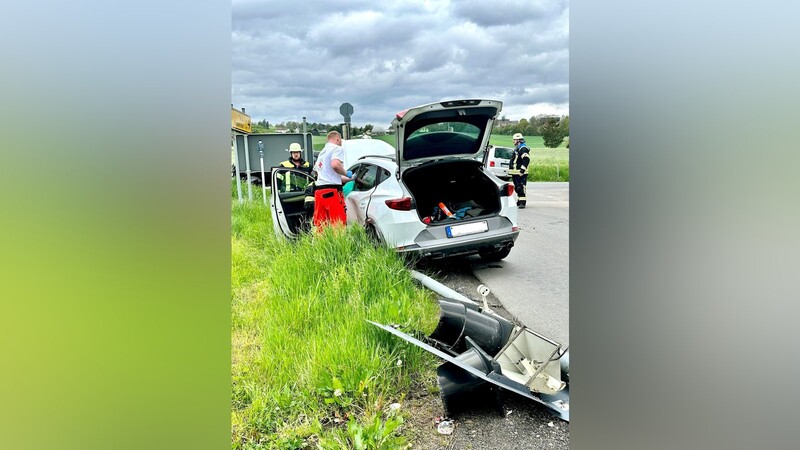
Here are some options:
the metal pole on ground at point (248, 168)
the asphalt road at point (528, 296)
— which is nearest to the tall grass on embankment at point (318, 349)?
the asphalt road at point (528, 296)

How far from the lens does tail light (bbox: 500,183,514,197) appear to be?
3287 millimetres

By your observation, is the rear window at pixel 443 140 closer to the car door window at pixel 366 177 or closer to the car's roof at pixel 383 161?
the car's roof at pixel 383 161

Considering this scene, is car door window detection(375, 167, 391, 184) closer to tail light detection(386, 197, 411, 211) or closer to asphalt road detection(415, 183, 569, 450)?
tail light detection(386, 197, 411, 211)

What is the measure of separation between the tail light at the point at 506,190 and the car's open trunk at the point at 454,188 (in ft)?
0.12

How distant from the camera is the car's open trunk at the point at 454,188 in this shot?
3.30 meters

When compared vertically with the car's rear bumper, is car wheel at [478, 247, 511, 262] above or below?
below

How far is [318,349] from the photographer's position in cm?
189

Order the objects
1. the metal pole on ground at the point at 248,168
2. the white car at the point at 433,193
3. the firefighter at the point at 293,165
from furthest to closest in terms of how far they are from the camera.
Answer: the firefighter at the point at 293,165, the white car at the point at 433,193, the metal pole on ground at the point at 248,168

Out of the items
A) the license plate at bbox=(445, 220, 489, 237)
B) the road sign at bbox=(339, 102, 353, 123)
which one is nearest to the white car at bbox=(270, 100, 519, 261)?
the license plate at bbox=(445, 220, 489, 237)

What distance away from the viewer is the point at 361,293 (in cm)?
222

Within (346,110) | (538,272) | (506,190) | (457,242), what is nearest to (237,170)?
(346,110)

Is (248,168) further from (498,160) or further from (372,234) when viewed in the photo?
(498,160)

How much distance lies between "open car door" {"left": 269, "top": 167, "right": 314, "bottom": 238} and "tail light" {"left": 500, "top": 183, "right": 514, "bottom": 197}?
4.57 ft
